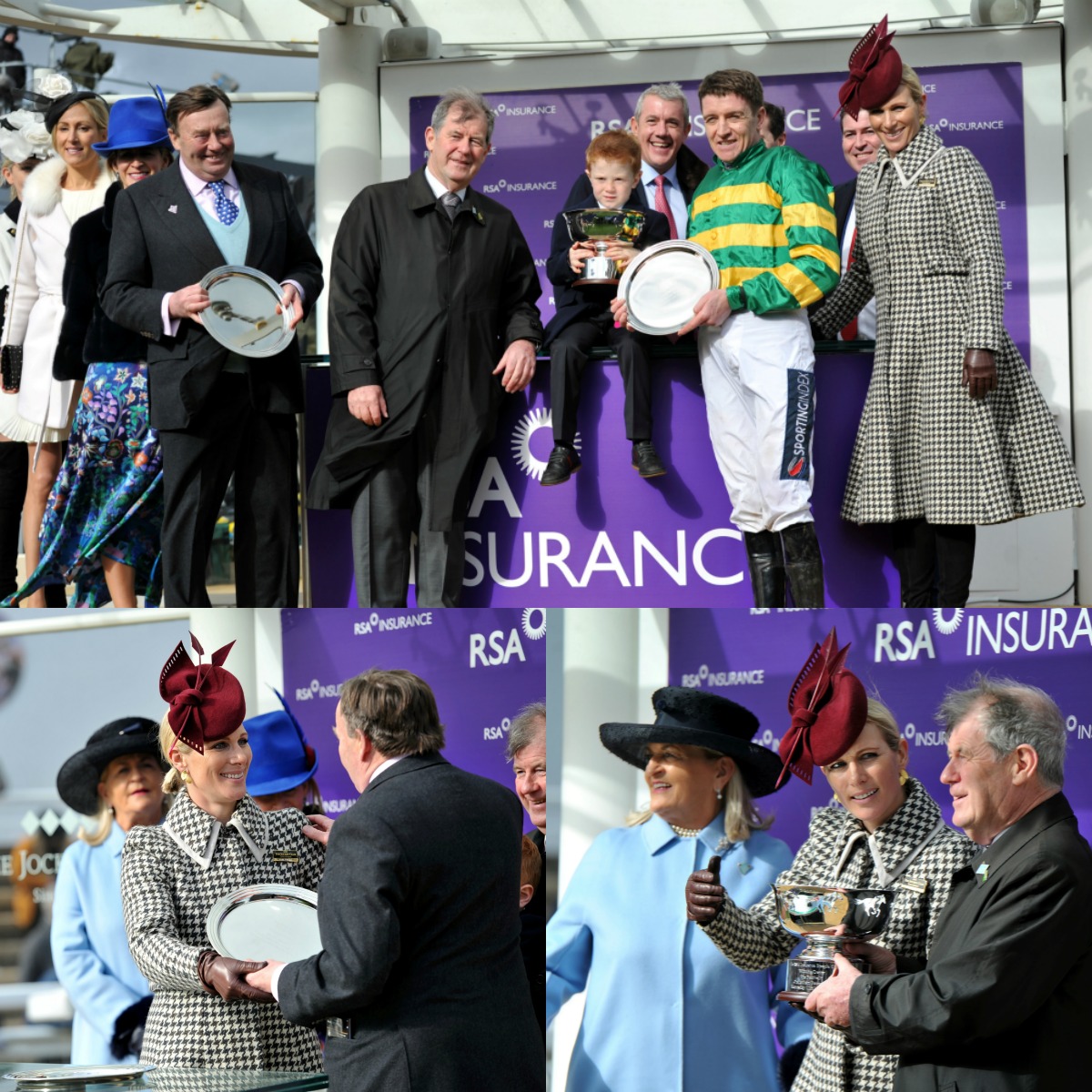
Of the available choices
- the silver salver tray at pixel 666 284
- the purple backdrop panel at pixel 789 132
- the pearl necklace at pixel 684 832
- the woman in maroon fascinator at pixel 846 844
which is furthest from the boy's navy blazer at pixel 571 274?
the purple backdrop panel at pixel 789 132

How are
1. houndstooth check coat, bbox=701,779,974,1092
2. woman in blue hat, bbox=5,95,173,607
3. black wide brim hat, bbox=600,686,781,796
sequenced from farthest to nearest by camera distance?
woman in blue hat, bbox=5,95,173,607 → black wide brim hat, bbox=600,686,781,796 → houndstooth check coat, bbox=701,779,974,1092

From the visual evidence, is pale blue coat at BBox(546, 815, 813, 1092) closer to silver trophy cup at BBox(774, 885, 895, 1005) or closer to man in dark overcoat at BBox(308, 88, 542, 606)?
silver trophy cup at BBox(774, 885, 895, 1005)

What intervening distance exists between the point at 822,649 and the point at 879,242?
62.0 inches

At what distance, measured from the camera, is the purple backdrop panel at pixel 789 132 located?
25.2ft

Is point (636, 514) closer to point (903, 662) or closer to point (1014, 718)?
point (903, 662)

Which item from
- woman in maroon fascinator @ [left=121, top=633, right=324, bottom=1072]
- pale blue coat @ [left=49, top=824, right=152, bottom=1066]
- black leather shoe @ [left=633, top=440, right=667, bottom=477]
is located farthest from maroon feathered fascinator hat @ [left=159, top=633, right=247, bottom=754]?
black leather shoe @ [left=633, top=440, right=667, bottom=477]

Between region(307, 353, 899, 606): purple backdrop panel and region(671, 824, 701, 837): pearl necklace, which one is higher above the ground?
region(307, 353, 899, 606): purple backdrop panel

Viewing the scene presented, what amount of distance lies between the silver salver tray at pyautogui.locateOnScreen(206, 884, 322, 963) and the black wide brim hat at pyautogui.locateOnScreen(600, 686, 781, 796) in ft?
2.86

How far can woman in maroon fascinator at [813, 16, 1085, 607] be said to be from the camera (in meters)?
4.95

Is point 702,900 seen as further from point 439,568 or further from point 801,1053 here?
point 439,568

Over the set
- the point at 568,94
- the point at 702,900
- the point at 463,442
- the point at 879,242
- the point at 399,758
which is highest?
the point at 568,94

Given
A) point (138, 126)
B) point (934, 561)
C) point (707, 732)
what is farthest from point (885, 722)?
point (138, 126)

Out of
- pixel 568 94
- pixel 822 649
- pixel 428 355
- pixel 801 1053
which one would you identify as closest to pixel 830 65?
pixel 568 94

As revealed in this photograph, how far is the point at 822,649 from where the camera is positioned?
13.4 ft
